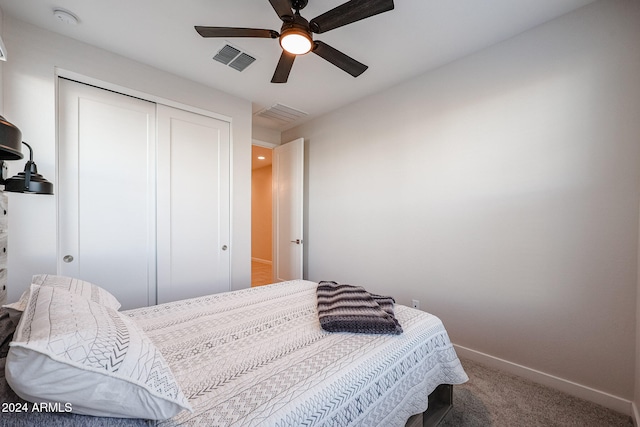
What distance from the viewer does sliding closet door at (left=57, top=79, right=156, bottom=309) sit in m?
2.14

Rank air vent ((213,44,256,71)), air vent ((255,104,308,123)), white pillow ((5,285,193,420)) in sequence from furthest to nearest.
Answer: air vent ((255,104,308,123)), air vent ((213,44,256,71)), white pillow ((5,285,193,420))

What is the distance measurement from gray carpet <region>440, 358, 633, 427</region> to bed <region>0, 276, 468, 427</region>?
0.27 m

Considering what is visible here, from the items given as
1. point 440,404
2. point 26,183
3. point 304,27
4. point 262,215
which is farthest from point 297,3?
point 262,215

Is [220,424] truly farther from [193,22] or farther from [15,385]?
[193,22]

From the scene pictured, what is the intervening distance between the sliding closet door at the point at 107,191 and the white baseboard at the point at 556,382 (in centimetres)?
305

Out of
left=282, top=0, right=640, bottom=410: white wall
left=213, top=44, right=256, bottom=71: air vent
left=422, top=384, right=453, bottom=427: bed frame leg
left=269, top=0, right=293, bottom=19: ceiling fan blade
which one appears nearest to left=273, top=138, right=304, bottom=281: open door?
left=282, top=0, right=640, bottom=410: white wall

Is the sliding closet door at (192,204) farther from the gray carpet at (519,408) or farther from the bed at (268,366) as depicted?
the gray carpet at (519,408)

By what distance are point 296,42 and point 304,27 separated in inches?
4.3

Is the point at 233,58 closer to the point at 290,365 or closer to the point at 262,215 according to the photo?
the point at 290,365

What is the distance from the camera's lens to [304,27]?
1.54 m

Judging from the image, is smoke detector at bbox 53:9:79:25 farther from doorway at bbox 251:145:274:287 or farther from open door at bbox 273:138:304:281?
doorway at bbox 251:145:274:287

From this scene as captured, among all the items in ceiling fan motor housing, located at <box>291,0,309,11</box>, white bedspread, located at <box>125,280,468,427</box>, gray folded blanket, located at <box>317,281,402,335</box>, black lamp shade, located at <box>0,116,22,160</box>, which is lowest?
white bedspread, located at <box>125,280,468,427</box>

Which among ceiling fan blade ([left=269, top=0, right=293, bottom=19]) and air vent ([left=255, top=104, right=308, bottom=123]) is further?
air vent ([left=255, top=104, right=308, bottom=123])

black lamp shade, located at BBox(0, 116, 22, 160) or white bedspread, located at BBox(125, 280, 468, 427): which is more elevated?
black lamp shade, located at BBox(0, 116, 22, 160)
